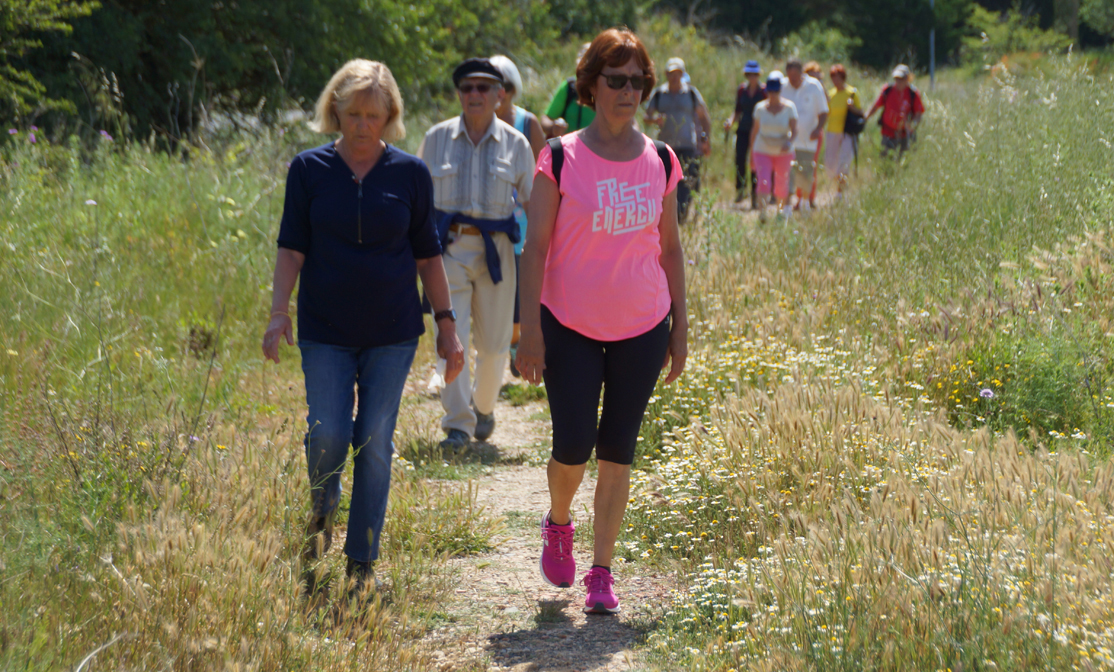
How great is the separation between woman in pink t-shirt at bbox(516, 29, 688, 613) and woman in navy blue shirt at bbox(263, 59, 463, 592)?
50 centimetres

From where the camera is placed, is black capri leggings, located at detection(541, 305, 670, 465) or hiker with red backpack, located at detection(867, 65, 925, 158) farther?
hiker with red backpack, located at detection(867, 65, 925, 158)

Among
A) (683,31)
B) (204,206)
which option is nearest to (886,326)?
(204,206)

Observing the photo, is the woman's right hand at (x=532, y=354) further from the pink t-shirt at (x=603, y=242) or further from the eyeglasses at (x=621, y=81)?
the eyeglasses at (x=621, y=81)

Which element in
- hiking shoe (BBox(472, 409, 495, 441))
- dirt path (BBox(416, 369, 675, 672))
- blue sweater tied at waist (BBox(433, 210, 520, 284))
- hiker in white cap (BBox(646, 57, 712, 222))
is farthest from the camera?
hiker in white cap (BBox(646, 57, 712, 222))

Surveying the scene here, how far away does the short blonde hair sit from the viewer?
3.54 m

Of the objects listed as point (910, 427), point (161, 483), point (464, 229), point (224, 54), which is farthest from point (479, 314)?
point (224, 54)

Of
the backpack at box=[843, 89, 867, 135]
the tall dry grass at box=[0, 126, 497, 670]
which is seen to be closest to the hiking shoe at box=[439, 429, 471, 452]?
the tall dry grass at box=[0, 126, 497, 670]

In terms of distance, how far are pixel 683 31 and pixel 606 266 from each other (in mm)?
23661

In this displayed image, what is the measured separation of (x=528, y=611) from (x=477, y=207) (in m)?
2.44

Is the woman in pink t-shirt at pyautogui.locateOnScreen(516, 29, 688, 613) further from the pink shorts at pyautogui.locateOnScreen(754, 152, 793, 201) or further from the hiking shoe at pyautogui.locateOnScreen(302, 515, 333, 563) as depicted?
the pink shorts at pyautogui.locateOnScreen(754, 152, 793, 201)

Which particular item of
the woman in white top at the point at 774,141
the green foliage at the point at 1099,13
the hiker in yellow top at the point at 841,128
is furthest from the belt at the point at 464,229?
the green foliage at the point at 1099,13

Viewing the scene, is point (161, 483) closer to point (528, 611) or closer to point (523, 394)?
point (528, 611)

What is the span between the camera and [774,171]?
37.8 feet

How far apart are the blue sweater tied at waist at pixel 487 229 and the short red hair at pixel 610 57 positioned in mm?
2018
